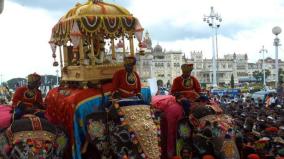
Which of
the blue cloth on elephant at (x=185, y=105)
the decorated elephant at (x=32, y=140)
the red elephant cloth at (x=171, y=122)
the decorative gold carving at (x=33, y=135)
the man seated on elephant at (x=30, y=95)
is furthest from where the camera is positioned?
the red elephant cloth at (x=171, y=122)

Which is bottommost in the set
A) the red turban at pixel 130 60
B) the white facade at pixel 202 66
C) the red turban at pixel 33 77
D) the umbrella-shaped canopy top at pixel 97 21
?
the white facade at pixel 202 66

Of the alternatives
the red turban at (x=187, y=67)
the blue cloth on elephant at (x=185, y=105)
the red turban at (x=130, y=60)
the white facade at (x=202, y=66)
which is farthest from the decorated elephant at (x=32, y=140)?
the white facade at (x=202, y=66)

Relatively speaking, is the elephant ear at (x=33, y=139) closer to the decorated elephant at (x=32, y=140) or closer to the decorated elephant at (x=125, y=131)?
the decorated elephant at (x=32, y=140)

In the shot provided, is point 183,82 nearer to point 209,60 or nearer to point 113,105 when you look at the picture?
point 113,105

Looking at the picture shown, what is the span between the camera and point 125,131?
259 inches

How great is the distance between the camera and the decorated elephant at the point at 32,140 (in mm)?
6316

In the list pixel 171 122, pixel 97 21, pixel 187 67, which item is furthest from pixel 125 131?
pixel 187 67

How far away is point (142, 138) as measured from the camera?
649 centimetres

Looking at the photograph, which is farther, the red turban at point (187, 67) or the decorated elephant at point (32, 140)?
the red turban at point (187, 67)

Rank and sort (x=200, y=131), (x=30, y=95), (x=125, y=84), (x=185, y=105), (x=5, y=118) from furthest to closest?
(x=185, y=105), (x=30, y=95), (x=5, y=118), (x=200, y=131), (x=125, y=84)

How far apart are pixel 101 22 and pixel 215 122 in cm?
237

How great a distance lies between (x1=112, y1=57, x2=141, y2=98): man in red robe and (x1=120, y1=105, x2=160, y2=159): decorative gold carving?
1.34ft

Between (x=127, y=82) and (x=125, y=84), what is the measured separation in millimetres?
43

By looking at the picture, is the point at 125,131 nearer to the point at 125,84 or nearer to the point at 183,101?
the point at 125,84
